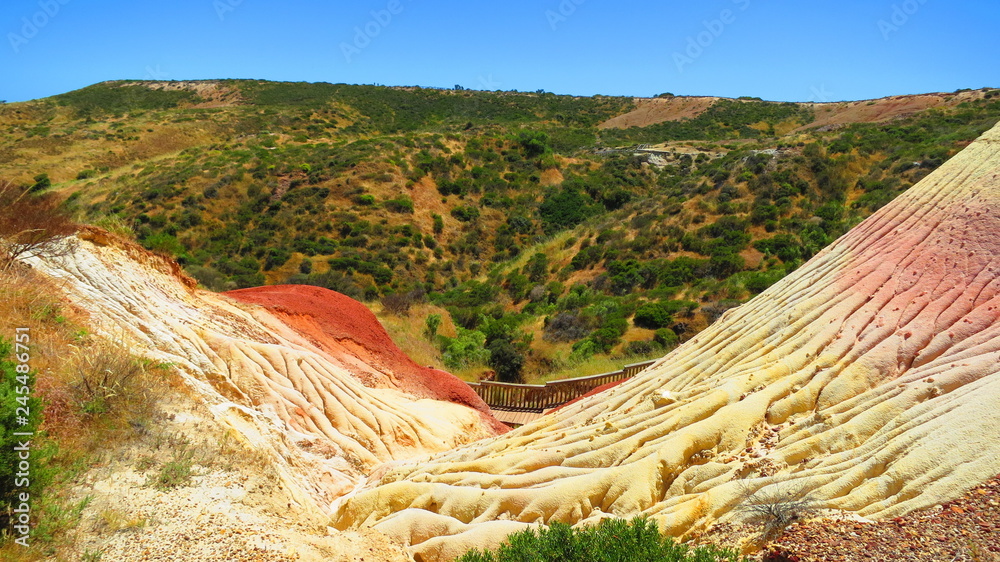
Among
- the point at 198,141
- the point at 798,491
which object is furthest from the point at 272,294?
the point at 198,141

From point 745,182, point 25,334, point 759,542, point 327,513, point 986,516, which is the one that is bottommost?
point 327,513

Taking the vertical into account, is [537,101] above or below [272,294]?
above

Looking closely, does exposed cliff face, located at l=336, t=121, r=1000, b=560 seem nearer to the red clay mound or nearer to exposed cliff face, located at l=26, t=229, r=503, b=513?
exposed cliff face, located at l=26, t=229, r=503, b=513

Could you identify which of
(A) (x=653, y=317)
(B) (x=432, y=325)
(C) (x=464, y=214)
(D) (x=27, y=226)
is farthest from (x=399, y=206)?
(D) (x=27, y=226)

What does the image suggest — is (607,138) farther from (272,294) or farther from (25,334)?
(25,334)

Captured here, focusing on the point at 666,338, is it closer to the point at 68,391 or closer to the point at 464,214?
the point at 68,391

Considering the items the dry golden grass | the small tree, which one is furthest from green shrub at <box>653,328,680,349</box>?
the small tree
